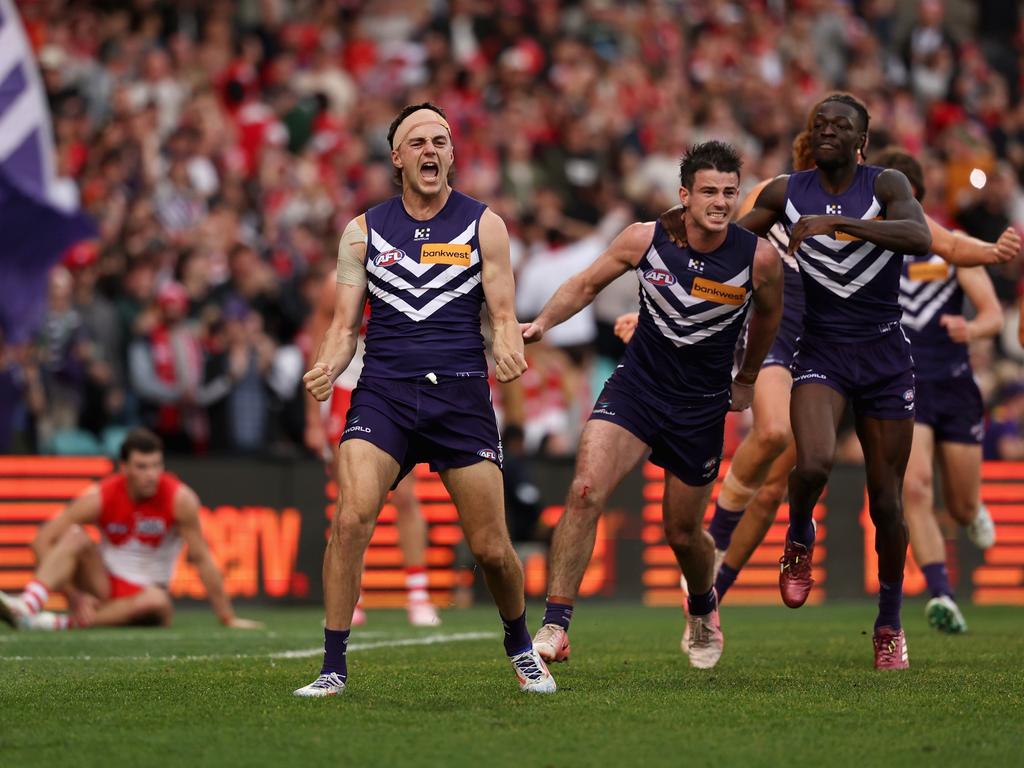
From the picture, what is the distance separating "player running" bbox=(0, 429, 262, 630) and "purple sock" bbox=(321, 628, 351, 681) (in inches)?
220

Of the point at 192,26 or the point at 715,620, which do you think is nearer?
the point at 715,620

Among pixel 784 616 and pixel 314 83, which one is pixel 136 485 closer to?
pixel 784 616

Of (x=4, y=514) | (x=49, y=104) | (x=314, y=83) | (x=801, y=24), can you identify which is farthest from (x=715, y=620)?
(x=801, y=24)

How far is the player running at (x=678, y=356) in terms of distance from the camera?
907 centimetres

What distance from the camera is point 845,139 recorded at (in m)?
9.45

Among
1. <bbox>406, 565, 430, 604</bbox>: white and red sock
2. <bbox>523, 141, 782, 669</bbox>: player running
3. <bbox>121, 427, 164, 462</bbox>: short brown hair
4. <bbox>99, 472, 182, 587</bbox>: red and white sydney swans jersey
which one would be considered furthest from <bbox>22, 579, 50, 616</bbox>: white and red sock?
<bbox>523, 141, 782, 669</bbox>: player running

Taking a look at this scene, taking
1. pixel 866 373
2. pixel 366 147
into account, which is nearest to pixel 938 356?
pixel 866 373

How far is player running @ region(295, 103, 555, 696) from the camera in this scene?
8.08m

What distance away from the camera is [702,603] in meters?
9.70

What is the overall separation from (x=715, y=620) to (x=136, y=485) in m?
5.62

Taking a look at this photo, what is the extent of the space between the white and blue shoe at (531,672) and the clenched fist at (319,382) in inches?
61.1

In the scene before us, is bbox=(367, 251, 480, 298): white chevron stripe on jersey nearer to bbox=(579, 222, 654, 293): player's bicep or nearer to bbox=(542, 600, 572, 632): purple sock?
bbox=(579, 222, 654, 293): player's bicep

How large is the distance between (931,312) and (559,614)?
4.99 meters

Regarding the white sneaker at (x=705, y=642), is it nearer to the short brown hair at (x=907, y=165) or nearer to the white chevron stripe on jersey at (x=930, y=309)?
the short brown hair at (x=907, y=165)
